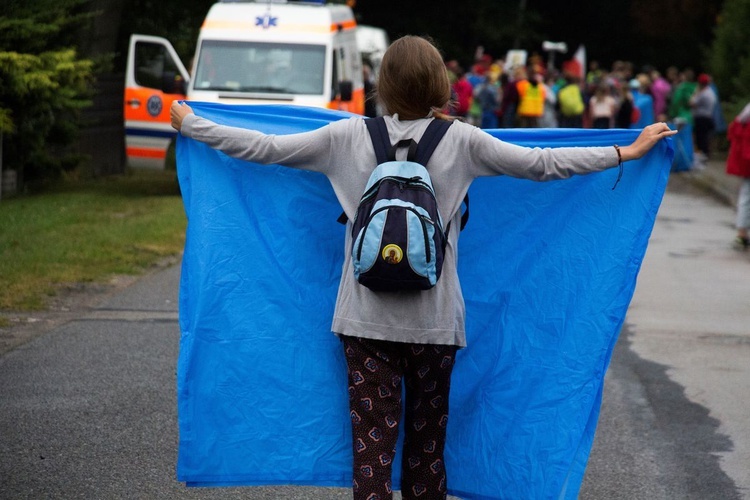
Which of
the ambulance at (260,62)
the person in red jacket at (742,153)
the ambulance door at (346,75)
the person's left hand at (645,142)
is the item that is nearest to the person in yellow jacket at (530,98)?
the ambulance door at (346,75)

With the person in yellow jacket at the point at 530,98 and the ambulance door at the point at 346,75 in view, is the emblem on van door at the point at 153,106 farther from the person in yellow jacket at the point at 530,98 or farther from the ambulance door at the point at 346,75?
the person in yellow jacket at the point at 530,98

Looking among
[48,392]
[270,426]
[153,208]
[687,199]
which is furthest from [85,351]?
[687,199]

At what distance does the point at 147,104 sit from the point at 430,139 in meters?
14.1

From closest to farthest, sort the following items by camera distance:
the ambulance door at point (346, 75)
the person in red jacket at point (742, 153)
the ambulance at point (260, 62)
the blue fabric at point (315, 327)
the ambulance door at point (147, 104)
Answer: the blue fabric at point (315, 327) < the person in red jacket at point (742, 153) < the ambulance door at point (346, 75) < the ambulance at point (260, 62) < the ambulance door at point (147, 104)

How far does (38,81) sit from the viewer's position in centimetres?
1351

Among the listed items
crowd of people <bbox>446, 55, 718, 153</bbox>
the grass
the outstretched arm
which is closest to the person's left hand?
the outstretched arm

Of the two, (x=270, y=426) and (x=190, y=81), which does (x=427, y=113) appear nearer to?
(x=270, y=426)

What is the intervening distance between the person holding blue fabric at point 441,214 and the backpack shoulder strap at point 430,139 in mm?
19

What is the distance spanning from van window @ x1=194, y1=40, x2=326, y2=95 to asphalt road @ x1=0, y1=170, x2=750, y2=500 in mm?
6345

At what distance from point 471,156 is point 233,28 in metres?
13.1

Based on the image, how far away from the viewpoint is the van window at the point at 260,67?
15.8m

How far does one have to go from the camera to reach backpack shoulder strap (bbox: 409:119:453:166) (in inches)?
135

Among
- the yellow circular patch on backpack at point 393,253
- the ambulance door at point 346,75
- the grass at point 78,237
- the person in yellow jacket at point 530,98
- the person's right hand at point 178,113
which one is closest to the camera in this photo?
the yellow circular patch on backpack at point 393,253

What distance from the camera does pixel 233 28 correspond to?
16.2m
